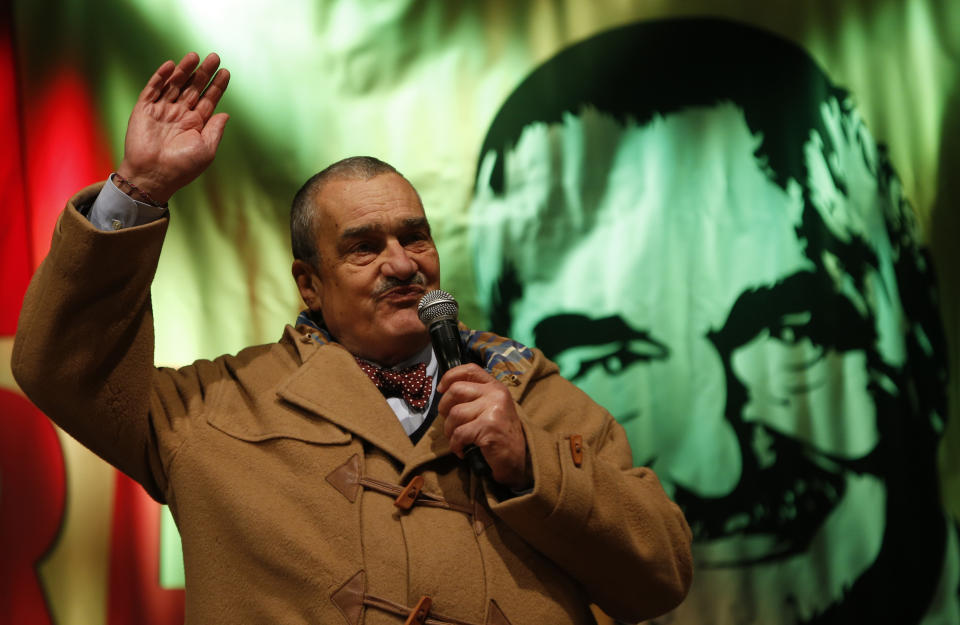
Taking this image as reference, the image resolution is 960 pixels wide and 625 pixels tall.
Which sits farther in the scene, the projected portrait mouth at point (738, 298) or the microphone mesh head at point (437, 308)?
the projected portrait mouth at point (738, 298)

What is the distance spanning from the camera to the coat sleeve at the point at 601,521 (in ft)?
4.95

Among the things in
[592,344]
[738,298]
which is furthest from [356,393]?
[738,298]

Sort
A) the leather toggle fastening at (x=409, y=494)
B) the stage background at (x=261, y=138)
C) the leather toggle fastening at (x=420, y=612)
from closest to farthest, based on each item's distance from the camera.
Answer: the leather toggle fastening at (x=420, y=612)
the leather toggle fastening at (x=409, y=494)
the stage background at (x=261, y=138)

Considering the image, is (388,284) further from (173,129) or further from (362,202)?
(173,129)

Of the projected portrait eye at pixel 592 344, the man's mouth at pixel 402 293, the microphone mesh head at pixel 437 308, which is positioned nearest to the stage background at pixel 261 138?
the projected portrait eye at pixel 592 344

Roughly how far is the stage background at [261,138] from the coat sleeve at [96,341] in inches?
29.7

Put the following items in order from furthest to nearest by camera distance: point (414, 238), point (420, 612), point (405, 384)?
1. point (414, 238)
2. point (405, 384)
3. point (420, 612)

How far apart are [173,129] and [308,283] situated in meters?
0.53

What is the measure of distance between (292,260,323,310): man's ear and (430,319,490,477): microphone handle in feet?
1.63

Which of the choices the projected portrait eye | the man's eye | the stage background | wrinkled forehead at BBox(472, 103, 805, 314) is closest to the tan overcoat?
the man's eye

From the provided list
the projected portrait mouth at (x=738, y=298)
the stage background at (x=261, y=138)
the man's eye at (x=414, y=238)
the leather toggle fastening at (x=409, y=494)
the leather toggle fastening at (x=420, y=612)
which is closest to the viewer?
the leather toggle fastening at (x=420, y=612)

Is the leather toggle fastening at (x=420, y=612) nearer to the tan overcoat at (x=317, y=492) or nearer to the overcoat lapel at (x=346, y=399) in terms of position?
the tan overcoat at (x=317, y=492)

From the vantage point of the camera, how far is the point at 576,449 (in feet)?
5.21

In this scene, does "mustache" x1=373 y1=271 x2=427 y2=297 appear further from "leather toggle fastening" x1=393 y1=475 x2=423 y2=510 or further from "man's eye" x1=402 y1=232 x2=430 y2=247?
"leather toggle fastening" x1=393 y1=475 x2=423 y2=510
